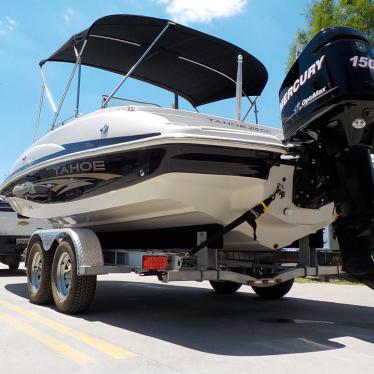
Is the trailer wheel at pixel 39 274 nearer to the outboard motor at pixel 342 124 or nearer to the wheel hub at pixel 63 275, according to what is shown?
the wheel hub at pixel 63 275

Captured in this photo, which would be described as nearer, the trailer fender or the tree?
the trailer fender

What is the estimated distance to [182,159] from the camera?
191 inches

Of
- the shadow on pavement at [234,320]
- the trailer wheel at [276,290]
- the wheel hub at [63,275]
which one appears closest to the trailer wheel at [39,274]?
the wheel hub at [63,275]

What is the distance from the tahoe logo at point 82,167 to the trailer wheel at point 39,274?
1.21 metres

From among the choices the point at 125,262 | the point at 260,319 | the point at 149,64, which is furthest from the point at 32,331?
the point at 149,64

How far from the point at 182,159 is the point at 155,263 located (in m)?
1.10

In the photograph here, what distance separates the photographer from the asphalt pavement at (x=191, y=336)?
388 cm

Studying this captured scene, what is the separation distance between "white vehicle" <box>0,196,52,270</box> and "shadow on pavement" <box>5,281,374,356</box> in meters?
3.40

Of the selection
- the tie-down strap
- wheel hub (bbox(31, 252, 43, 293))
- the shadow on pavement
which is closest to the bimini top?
the tie-down strap

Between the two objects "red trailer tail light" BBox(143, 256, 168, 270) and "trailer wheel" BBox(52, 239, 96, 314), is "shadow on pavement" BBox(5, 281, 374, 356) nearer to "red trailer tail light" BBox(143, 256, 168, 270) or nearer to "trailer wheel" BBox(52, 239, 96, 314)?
"trailer wheel" BBox(52, 239, 96, 314)

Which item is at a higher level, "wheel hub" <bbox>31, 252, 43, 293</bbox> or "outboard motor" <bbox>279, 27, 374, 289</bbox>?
"outboard motor" <bbox>279, 27, 374, 289</bbox>

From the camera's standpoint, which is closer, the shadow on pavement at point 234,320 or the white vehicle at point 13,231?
the shadow on pavement at point 234,320

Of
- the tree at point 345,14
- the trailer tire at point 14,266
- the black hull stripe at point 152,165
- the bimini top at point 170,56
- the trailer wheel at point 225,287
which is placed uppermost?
the tree at point 345,14

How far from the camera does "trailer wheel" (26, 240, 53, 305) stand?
6742mm
